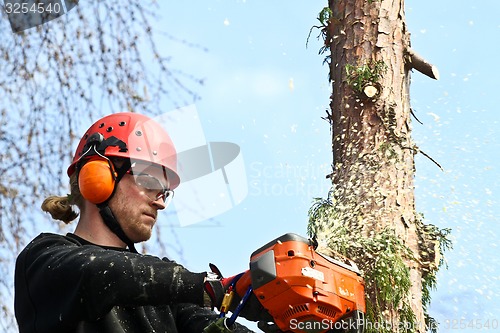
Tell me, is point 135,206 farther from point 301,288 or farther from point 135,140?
point 301,288

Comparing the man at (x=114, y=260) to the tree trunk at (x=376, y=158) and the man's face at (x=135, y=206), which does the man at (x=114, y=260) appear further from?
the tree trunk at (x=376, y=158)

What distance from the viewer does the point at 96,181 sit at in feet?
10.8

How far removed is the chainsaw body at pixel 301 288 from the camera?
275 cm

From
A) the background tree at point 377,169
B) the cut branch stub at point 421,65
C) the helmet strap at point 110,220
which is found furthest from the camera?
the cut branch stub at point 421,65

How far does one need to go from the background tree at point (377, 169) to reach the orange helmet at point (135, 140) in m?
1.11

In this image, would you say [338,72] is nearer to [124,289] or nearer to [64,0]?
[64,0]

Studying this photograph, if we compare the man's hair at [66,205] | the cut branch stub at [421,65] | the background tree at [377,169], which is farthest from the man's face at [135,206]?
the cut branch stub at [421,65]

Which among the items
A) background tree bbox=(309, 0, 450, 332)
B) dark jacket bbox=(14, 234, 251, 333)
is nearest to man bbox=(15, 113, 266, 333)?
dark jacket bbox=(14, 234, 251, 333)

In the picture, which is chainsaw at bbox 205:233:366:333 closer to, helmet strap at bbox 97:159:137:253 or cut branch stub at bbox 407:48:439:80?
helmet strap at bbox 97:159:137:253

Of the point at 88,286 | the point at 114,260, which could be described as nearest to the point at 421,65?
the point at 114,260

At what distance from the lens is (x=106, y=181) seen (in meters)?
3.30

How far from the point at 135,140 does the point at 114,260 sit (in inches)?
39.2

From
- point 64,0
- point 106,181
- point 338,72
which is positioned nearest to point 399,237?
point 338,72

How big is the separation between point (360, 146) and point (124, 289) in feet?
7.35
